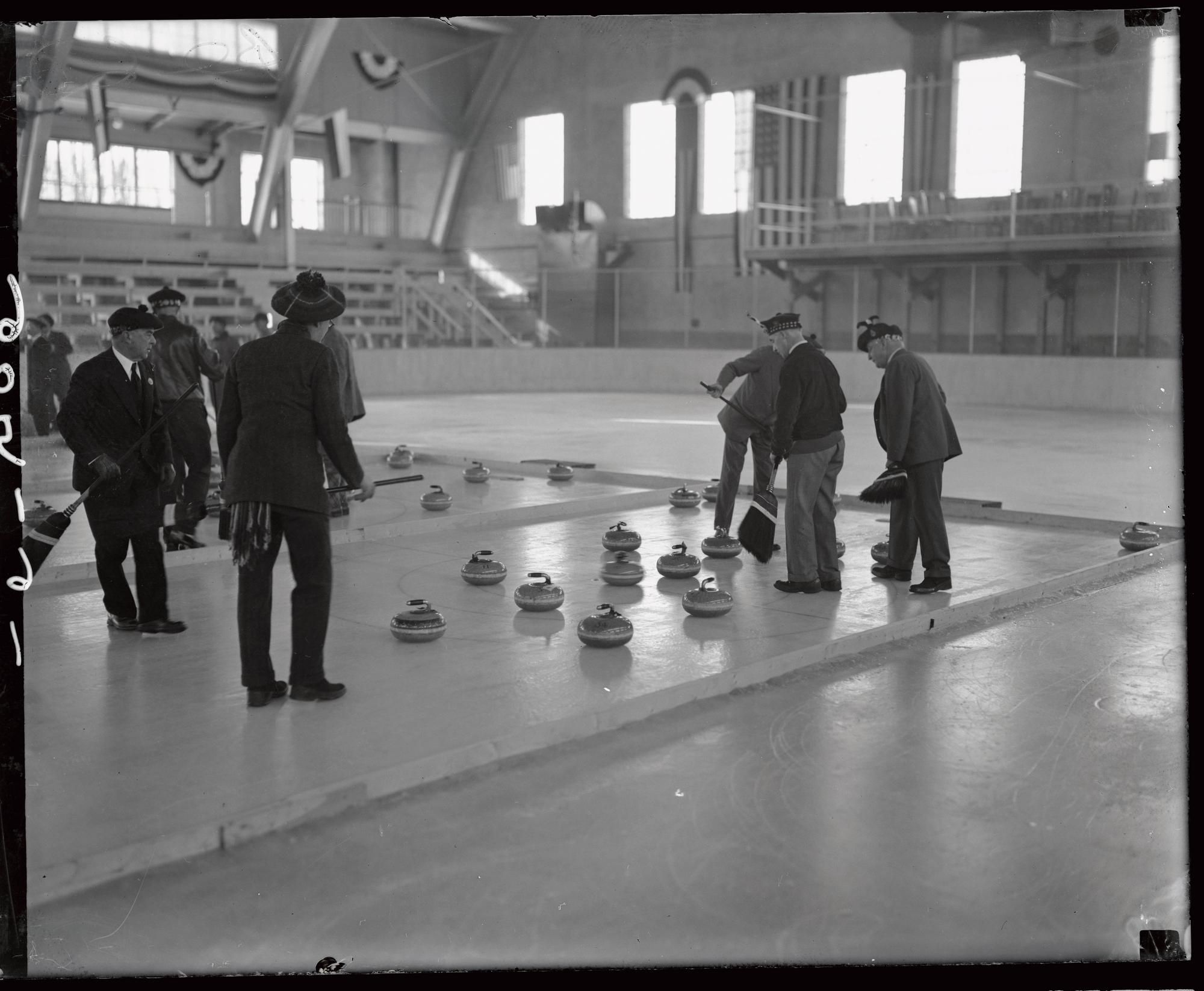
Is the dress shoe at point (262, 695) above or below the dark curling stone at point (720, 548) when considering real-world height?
below

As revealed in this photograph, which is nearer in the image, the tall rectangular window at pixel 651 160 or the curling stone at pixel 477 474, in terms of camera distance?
the curling stone at pixel 477 474

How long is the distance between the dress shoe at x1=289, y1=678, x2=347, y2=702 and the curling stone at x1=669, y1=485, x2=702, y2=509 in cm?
664

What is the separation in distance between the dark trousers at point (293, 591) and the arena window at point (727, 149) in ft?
92.8

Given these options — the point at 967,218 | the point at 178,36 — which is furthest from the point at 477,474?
the point at 178,36

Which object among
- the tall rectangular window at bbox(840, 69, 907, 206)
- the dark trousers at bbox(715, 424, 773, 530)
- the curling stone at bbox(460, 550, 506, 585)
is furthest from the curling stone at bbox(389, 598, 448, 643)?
the tall rectangular window at bbox(840, 69, 907, 206)

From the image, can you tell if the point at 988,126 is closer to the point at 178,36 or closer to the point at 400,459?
the point at 178,36

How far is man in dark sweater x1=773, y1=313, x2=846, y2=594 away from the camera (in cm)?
818

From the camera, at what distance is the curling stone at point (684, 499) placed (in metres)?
12.2

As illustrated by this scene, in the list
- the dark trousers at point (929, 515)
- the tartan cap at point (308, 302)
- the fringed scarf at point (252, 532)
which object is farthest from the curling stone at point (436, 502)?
the fringed scarf at point (252, 532)

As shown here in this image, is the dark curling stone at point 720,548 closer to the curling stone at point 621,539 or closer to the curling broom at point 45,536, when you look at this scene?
the curling stone at point 621,539

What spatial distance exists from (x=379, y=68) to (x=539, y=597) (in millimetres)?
30742

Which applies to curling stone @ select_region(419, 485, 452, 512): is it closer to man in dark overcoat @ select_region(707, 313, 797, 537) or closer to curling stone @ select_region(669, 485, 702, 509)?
curling stone @ select_region(669, 485, 702, 509)

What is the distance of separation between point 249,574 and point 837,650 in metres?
3.18

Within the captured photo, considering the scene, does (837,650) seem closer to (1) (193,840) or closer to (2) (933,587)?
(2) (933,587)
